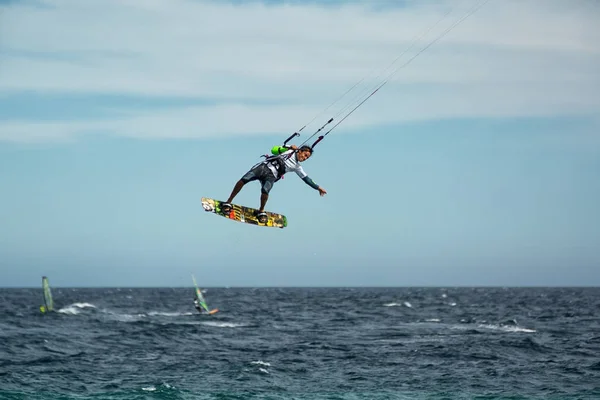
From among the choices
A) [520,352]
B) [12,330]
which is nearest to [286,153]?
[520,352]

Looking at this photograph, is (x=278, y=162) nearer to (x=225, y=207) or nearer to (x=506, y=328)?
(x=225, y=207)

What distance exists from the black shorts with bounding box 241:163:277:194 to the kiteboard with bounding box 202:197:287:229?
2.43m

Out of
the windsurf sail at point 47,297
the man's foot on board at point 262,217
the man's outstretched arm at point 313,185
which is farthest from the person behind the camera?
the windsurf sail at point 47,297

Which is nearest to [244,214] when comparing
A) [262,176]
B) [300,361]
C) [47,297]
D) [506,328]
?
[262,176]

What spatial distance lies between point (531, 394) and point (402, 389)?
6635 millimetres

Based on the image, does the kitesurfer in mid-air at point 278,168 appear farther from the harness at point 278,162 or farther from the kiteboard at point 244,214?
the kiteboard at point 244,214

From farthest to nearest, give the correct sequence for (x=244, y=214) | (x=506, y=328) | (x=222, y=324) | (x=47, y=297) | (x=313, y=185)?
(x=47, y=297) < (x=222, y=324) < (x=506, y=328) < (x=244, y=214) < (x=313, y=185)

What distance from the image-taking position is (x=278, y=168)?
21.8m

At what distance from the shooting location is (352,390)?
1615 inches

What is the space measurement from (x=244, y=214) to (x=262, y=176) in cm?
349

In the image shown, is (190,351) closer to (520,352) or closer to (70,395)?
(70,395)

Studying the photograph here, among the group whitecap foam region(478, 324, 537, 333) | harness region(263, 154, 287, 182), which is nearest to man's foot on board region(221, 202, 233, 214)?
harness region(263, 154, 287, 182)

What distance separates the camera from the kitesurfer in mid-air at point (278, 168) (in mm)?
21562

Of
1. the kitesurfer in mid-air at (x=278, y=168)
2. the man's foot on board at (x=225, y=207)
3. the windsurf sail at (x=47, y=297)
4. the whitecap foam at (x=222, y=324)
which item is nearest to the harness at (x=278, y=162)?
the kitesurfer in mid-air at (x=278, y=168)
